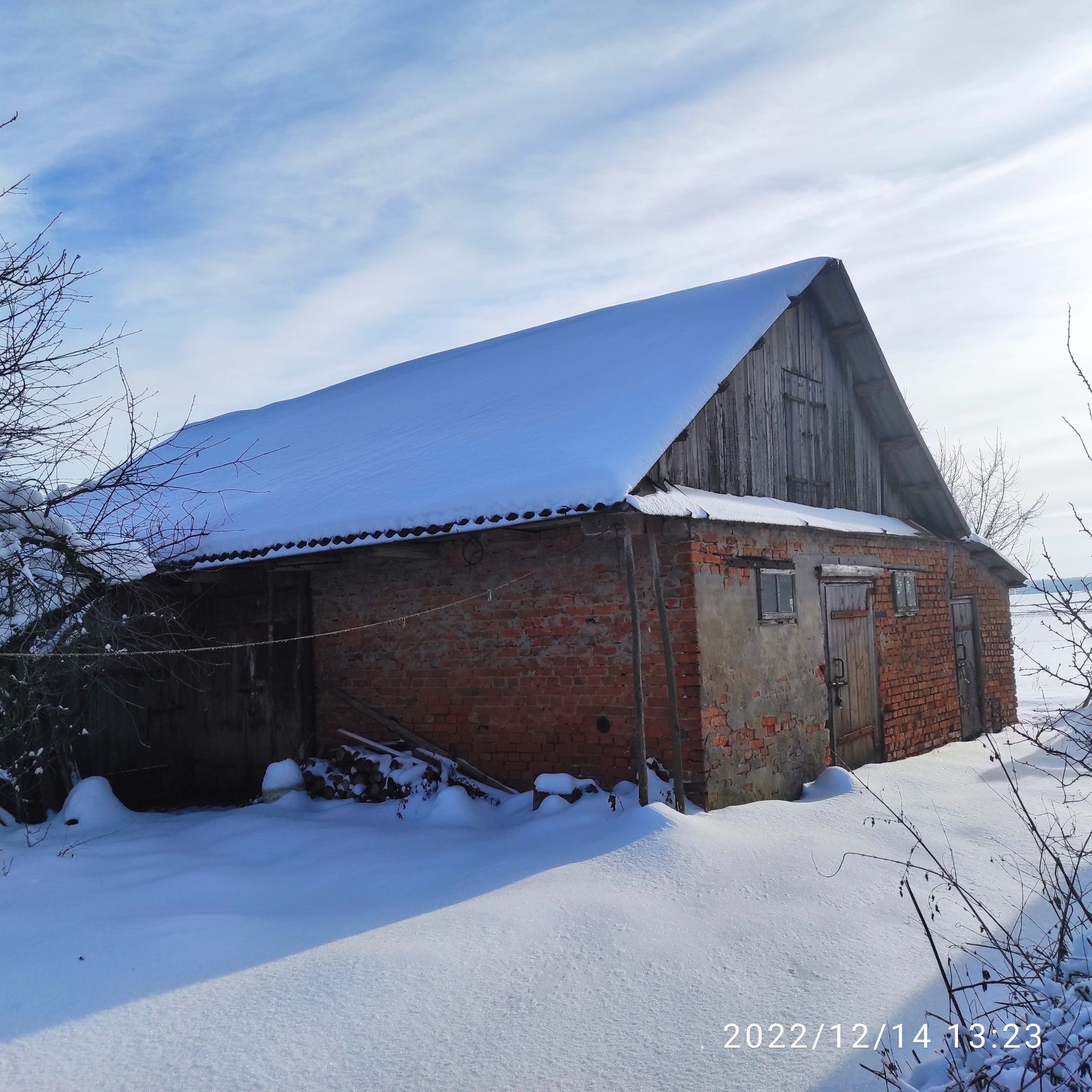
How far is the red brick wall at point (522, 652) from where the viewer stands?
22.7 feet

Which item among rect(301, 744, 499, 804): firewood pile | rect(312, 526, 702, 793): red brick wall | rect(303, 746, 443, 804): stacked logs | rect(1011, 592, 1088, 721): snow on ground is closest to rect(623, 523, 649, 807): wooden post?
rect(312, 526, 702, 793): red brick wall

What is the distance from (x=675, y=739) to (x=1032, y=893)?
7.54ft

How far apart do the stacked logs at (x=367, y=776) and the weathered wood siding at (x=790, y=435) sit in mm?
3193

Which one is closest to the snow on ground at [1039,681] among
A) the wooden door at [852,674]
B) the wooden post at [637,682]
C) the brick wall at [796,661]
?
the brick wall at [796,661]

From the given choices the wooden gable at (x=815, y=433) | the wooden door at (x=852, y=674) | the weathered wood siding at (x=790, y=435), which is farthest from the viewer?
the wooden door at (x=852, y=674)

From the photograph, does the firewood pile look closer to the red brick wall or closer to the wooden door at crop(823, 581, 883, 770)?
the red brick wall

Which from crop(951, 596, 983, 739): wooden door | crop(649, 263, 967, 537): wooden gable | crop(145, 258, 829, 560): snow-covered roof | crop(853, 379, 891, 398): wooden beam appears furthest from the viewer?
crop(951, 596, 983, 739): wooden door

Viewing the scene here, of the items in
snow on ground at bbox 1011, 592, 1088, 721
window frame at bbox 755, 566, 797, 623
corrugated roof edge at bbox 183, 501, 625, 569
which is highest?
corrugated roof edge at bbox 183, 501, 625, 569

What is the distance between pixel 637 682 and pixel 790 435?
3854 millimetres

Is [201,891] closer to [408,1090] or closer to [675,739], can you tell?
[408,1090]

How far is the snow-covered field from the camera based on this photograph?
343 cm

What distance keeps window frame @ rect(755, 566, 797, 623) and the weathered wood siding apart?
0.77 meters

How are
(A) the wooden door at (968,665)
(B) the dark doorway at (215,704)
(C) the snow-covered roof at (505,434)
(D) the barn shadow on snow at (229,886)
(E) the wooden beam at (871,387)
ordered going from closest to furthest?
(D) the barn shadow on snow at (229,886)
(C) the snow-covered roof at (505,434)
(B) the dark doorway at (215,704)
(E) the wooden beam at (871,387)
(A) the wooden door at (968,665)

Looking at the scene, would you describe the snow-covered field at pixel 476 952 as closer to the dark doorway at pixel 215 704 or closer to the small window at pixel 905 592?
the dark doorway at pixel 215 704
